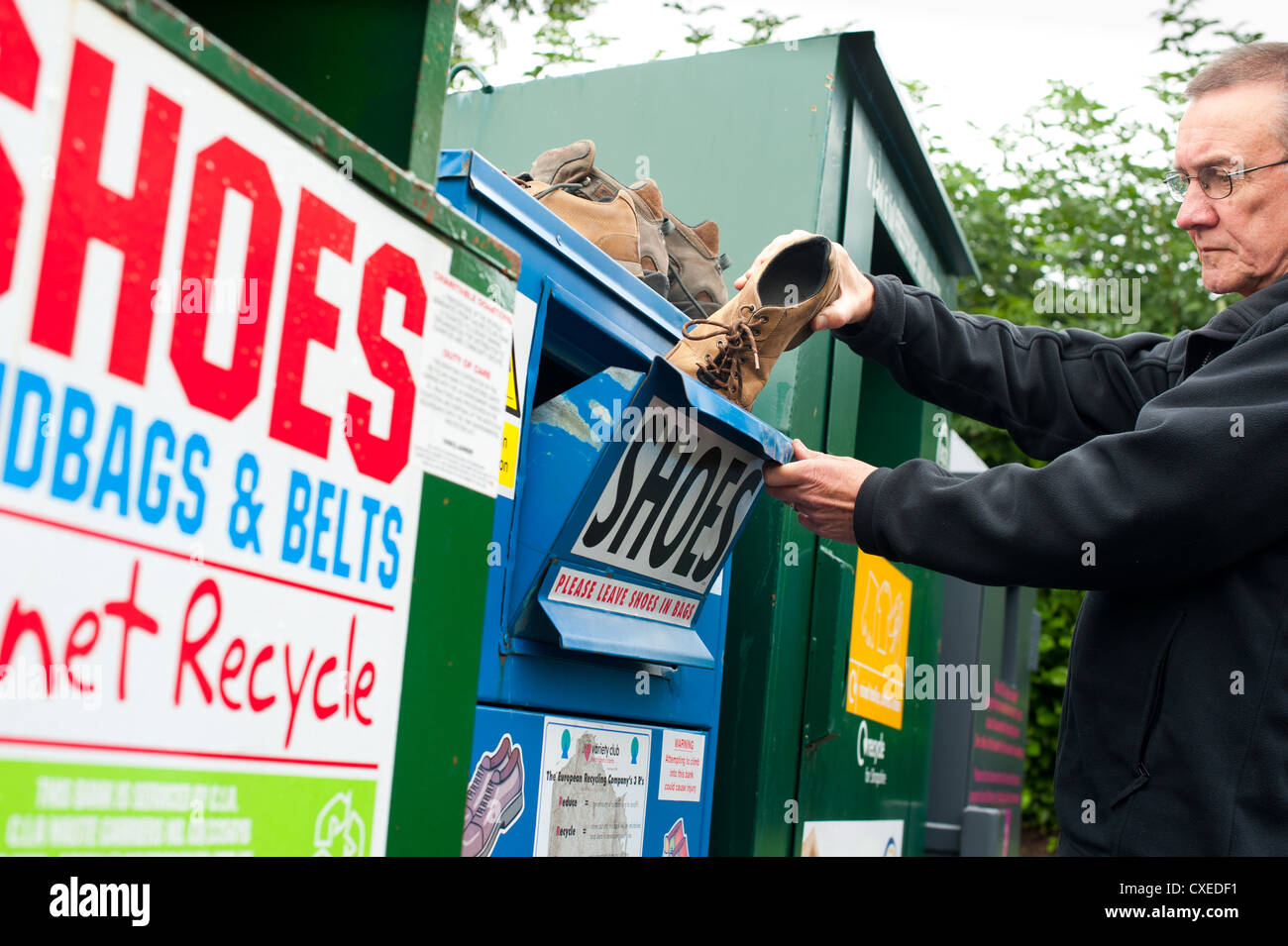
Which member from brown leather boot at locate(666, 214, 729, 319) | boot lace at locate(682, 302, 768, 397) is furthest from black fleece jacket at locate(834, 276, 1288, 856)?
brown leather boot at locate(666, 214, 729, 319)

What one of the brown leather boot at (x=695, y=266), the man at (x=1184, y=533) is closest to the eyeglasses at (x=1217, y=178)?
the man at (x=1184, y=533)

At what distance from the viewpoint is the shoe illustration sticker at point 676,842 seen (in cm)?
231

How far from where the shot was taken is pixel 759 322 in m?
2.14

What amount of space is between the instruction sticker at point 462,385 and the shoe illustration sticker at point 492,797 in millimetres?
543

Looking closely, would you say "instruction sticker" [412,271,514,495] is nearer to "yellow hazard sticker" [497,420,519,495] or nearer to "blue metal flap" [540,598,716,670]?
"yellow hazard sticker" [497,420,519,495]

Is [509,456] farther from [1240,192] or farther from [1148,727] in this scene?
[1240,192]

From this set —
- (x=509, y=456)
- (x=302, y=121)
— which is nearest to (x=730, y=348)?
(x=509, y=456)

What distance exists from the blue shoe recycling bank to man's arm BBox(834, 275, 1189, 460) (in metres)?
0.44

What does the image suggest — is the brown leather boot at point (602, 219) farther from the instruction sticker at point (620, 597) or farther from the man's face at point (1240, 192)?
the man's face at point (1240, 192)

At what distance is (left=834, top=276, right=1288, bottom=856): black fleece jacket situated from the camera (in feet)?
Answer: 5.59

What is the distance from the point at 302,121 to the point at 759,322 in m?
1.16

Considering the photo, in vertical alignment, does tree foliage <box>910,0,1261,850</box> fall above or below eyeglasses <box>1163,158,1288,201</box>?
above
